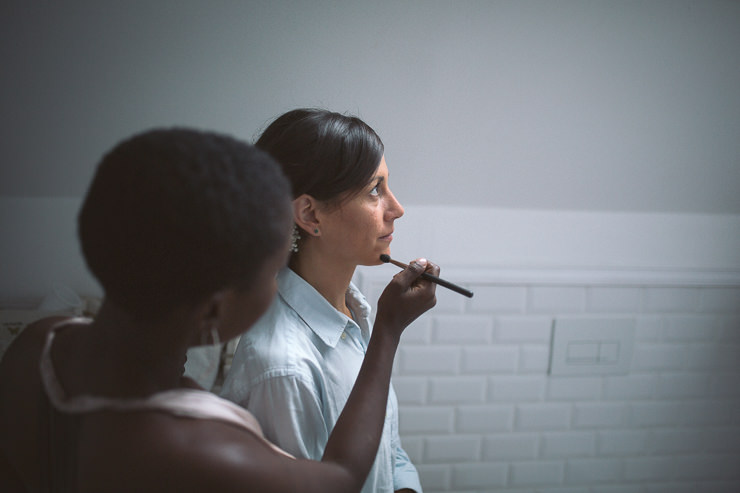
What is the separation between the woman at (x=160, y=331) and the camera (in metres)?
0.47

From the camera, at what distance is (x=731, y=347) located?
1732 mm

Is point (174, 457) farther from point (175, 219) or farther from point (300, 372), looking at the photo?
point (300, 372)

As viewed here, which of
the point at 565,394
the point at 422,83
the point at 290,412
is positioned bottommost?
the point at 565,394

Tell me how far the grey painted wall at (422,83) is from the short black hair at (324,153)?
52cm

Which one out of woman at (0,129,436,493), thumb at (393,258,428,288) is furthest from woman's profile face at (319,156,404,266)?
woman at (0,129,436,493)

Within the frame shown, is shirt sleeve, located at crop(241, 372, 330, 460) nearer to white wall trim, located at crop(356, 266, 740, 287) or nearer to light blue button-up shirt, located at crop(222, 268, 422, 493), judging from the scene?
light blue button-up shirt, located at crop(222, 268, 422, 493)

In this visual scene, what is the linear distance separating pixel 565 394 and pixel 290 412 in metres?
1.20

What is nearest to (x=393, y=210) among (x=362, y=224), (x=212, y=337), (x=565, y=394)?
(x=362, y=224)

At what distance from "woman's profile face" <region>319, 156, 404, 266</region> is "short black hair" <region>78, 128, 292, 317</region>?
0.44 meters

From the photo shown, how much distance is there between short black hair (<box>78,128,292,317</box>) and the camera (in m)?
0.46

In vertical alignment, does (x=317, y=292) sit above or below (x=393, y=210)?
below

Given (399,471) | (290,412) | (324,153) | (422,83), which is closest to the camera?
(290,412)

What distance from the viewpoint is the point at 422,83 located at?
1.43 meters

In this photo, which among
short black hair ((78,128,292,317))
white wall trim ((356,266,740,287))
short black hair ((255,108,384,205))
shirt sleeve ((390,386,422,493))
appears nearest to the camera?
short black hair ((78,128,292,317))
